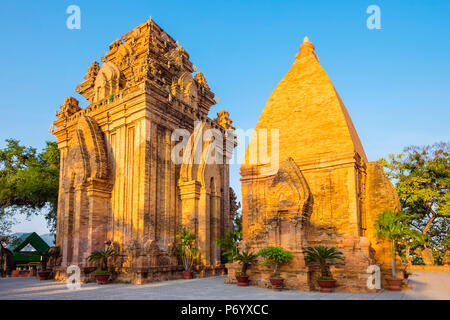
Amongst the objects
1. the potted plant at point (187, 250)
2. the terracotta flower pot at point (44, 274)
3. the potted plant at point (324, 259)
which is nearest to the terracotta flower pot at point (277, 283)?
the potted plant at point (324, 259)

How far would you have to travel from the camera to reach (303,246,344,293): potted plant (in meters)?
10.8

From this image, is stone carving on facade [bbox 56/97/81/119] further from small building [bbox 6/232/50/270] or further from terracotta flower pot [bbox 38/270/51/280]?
terracotta flower pot [bbox 38/270/51/280]

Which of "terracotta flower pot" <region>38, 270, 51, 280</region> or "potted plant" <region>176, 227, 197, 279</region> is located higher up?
"potted plant" <region>176, 227, 197, 279</region>

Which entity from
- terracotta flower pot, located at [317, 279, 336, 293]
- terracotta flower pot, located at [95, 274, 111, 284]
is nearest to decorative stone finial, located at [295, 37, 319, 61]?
terracotta flower pot, located at [317, 279, 336, 293]

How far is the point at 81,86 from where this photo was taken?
24.4 meters

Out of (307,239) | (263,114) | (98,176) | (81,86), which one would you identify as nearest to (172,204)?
(98,176)

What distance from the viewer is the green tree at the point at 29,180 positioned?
958 inches

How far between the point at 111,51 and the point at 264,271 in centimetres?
1885

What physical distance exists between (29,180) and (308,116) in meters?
20.6

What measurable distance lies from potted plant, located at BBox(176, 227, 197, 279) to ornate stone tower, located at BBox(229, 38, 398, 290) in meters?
4.11

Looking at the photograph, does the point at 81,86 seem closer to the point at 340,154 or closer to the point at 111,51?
the point at 111,51

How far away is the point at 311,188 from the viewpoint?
13148mm

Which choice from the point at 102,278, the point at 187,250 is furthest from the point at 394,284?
the point at 102,278
